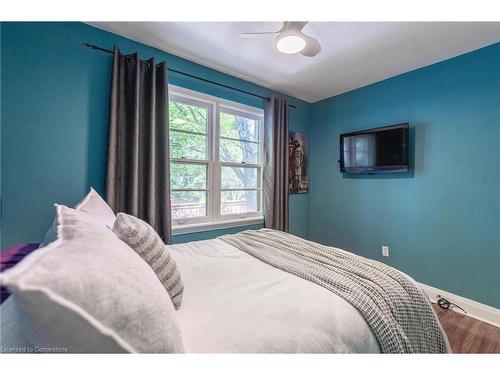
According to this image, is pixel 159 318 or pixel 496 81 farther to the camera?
pixel 496 81

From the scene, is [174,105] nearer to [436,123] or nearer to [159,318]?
[159,318]

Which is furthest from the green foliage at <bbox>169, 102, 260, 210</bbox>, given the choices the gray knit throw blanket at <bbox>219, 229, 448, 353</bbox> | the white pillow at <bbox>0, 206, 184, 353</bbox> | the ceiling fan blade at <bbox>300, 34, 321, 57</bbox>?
the white pillow at <bbox>0, 206, 184, 353</bbox>

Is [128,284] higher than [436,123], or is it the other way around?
[436,123]

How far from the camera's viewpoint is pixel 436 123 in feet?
7.71

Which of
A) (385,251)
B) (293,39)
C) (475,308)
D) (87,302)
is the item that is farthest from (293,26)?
(475,308)

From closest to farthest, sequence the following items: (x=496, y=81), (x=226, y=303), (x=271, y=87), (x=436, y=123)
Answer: (x=226, y=303)
(x=496, y=81)
(x=436, y=123)
(x=271, y=87)

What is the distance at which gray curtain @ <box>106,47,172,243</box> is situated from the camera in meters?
1.93

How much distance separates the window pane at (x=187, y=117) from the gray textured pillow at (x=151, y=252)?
1.71m

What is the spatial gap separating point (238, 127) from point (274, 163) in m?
0.68

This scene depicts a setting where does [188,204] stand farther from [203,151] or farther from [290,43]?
[290,43]

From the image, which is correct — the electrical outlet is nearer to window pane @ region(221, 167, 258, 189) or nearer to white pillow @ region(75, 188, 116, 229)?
window pane @ region(221, 167, 258, 189)
